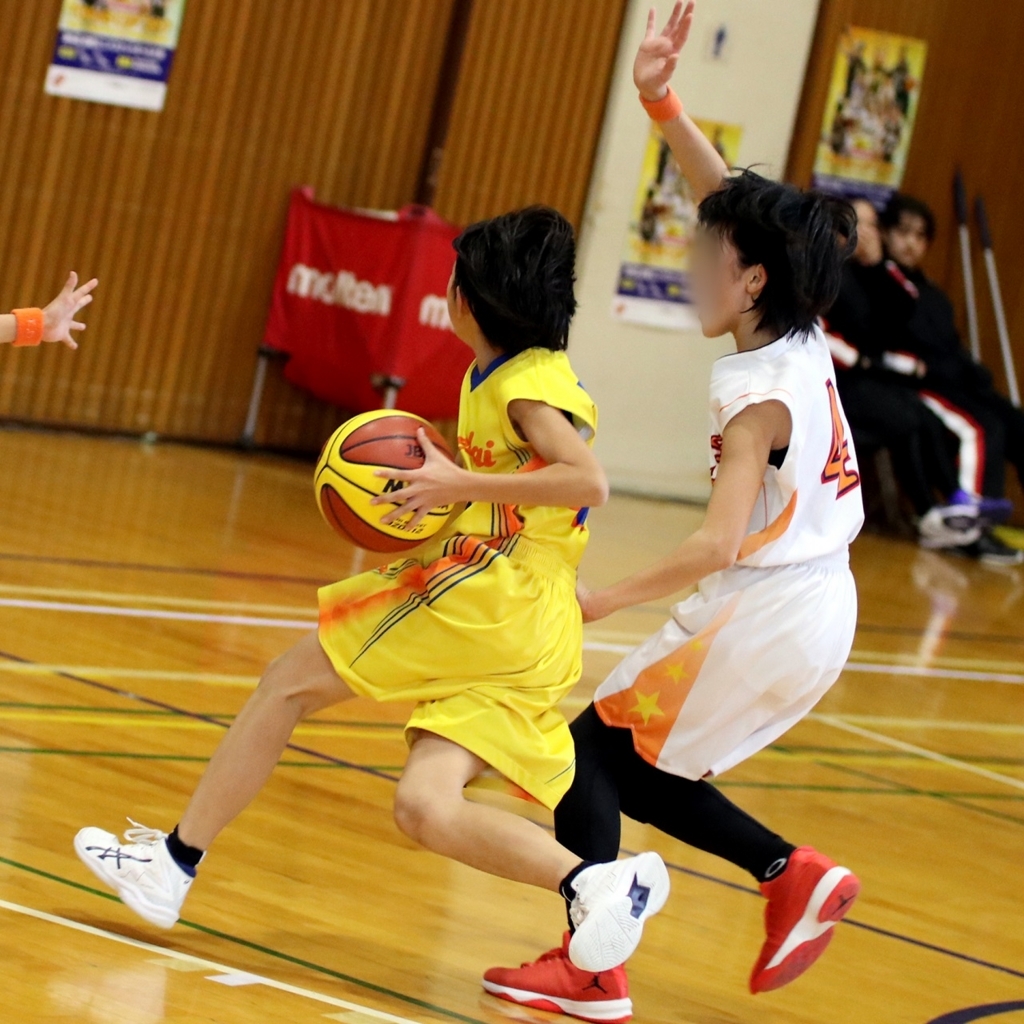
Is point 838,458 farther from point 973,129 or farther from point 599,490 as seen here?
point 973,129

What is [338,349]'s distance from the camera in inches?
335

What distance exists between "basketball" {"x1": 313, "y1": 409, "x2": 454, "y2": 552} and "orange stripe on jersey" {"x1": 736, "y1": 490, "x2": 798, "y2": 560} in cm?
48

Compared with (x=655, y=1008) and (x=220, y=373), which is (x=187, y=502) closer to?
(x=220, y=373)

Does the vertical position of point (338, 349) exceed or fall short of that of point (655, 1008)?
it exceeds it

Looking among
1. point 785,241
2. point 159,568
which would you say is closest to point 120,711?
point 159,568

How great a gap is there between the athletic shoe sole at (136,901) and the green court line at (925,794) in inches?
98.7

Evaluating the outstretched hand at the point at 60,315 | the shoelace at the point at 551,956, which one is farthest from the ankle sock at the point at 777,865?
the outstretched hand at the point at 60,315

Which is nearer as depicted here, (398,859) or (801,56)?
(398,859)

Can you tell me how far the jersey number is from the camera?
2.84 metres

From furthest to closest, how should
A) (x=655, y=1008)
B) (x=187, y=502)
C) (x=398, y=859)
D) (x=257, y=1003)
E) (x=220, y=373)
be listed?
(x=220, y=373)
(x=187, y=502)
(x=398, y=859)
(x=655, y=1008)
(x=257, y=1003)

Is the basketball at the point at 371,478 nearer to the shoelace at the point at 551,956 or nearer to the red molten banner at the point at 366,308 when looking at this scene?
the shoelace at the point at 551,956

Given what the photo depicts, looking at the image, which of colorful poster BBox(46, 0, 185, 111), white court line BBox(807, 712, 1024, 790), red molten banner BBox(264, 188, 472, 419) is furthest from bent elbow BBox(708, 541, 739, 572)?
colorful poster BBox(46, 0, 185, 111)

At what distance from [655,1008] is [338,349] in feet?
19.5

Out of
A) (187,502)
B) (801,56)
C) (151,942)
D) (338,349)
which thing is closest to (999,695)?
(187,502)
